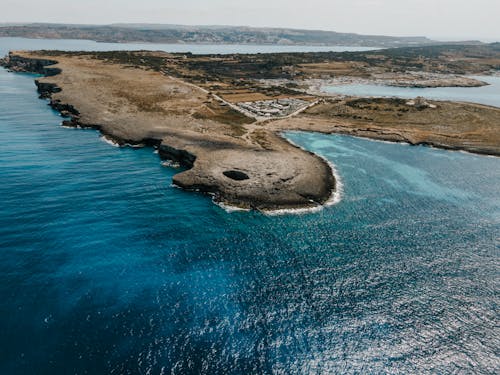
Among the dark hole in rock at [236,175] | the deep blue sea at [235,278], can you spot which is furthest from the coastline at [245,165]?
the deep blue sea at [235,278]

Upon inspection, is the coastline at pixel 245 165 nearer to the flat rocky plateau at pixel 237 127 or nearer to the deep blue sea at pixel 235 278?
the flat rocky plateau at pixel 237 127

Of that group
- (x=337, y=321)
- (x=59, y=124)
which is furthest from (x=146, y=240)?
(x=59, y=124)

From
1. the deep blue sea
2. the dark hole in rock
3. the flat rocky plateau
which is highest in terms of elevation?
the flat rocky plateau

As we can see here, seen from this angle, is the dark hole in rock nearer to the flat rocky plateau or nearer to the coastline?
the flat rocky plateau

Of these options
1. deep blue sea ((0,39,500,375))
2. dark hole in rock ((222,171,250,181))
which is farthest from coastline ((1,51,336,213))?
deep blue sea ((0,39,500,375))

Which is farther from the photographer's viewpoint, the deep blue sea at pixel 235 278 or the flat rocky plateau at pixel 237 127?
the flat rocky plateau at pixel 237 127

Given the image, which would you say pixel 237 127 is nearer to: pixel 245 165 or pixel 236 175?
pixel 245 165

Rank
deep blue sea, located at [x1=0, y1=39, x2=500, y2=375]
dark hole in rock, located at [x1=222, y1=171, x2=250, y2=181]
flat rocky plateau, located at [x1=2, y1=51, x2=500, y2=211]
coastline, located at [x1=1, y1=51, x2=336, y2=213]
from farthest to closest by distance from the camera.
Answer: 1. dark hole in rock, located at [x1=222, y1=171, x2=250, y2=181]
2. flat rocky plateau, located at [x1=2, y1=51, x2=500, y2=211]
3. coastline, located at [x1=1, y1=51, x2=336, y2=213]
4. deep blue sea, located at [x1=0, y1=39, x2=500, y2=375]
